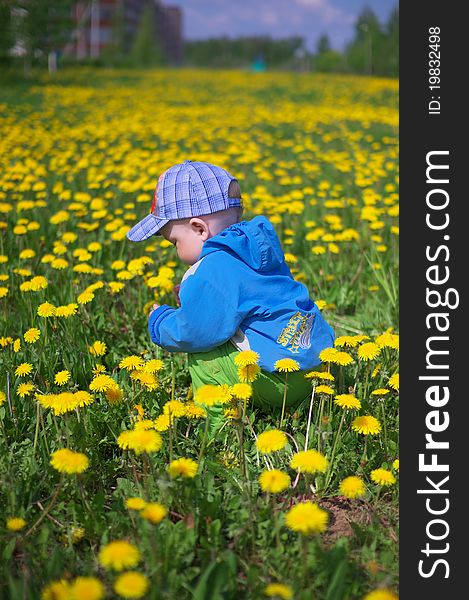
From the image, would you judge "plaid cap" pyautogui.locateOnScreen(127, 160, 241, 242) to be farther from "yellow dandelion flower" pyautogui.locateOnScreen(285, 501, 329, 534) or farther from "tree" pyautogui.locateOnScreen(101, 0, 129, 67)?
"tree" pyautogui.locateOnScreen(101, 0, 129, 67)

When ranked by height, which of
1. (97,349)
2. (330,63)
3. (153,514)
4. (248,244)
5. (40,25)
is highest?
(330,63)

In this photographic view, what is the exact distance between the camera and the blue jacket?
2.10 meters

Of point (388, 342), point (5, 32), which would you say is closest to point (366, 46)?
point (5, 32)

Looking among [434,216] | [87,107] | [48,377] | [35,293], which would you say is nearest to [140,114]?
[87,107]

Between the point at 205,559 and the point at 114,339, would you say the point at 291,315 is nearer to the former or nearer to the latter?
the point at 205,559

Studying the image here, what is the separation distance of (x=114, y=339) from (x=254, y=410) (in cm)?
92

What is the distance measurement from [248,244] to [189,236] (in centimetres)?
26

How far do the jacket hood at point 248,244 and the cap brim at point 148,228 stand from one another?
204mm

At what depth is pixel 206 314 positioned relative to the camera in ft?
6.88

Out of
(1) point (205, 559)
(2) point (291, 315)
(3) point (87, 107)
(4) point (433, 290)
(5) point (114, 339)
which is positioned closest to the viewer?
(1) point (205, 559)

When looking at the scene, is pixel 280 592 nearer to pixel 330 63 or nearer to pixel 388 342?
pixel 388 342

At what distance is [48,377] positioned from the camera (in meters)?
2.52

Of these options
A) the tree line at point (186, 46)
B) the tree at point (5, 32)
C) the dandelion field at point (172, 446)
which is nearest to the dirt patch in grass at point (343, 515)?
the dandelion field at point (172, 446)

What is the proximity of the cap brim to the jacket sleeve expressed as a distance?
0.97ft
